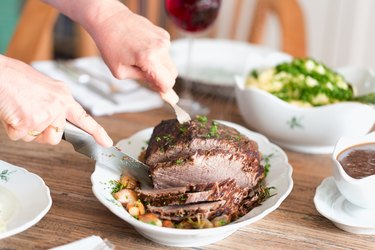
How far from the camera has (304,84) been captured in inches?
71.1

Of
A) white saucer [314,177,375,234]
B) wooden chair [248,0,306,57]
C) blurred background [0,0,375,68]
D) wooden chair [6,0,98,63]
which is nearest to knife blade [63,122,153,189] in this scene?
white saucer [314,177,375,234]

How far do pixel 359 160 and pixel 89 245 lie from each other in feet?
2.13

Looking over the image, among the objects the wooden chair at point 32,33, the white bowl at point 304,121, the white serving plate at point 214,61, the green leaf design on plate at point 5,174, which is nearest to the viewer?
the green leaf design on plate at point 5,174

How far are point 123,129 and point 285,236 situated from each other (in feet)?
2.41

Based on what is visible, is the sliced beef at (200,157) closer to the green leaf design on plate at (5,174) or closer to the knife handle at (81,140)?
the knife handle at (81,140)

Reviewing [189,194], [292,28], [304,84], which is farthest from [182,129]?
[292,28]

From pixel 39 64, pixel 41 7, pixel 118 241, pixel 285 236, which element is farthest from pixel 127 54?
pixel 41 7

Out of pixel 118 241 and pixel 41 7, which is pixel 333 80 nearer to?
pixel 118 241

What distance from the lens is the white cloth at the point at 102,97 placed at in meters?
2.00

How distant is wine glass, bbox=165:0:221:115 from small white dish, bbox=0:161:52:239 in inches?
30.7

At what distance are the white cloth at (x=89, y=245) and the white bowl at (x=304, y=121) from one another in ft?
2.40

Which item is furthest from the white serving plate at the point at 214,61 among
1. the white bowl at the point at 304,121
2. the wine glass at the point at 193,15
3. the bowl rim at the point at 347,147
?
the bowl rim at the point at 347,147

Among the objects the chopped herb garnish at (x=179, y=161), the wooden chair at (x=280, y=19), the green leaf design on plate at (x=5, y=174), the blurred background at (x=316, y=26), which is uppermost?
the chopped herb garnish at (x=179, y=161)

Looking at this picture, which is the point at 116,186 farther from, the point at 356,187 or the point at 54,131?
the point at 356,187
